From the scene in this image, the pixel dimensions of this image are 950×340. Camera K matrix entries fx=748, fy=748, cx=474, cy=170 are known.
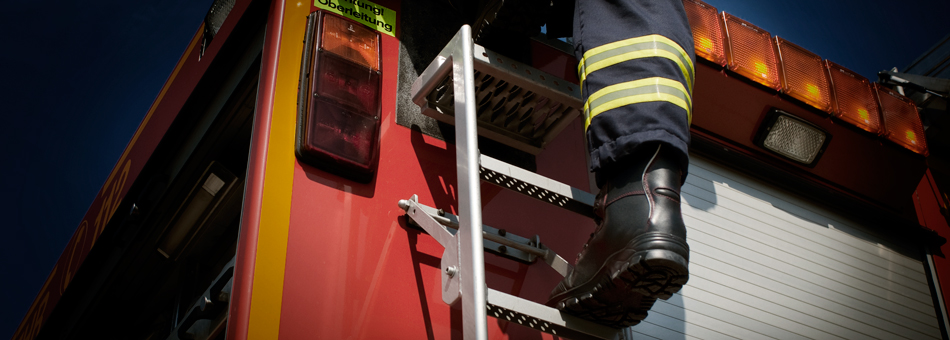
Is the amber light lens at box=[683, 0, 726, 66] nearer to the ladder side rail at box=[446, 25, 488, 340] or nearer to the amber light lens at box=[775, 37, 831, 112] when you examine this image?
the amber light lens at box=[775, 37, 831, 112]

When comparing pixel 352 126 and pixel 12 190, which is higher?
pixel 12 190

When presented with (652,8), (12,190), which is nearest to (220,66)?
(652,8)

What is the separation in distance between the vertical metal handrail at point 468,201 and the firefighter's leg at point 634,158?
26 centimetres

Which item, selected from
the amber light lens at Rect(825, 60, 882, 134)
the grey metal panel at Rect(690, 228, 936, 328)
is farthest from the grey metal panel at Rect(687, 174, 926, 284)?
the amber light lens at Rect(825, 60, 882, 134)

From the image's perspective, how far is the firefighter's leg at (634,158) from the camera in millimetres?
1491

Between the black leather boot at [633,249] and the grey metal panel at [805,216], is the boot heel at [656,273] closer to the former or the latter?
the black leather boot at [633,249]

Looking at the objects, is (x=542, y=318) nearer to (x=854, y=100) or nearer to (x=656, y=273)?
(x=656, y=273)

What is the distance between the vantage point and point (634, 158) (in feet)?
5.25

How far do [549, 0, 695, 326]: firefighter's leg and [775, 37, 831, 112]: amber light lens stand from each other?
1348mm

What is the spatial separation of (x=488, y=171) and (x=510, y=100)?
0.42m

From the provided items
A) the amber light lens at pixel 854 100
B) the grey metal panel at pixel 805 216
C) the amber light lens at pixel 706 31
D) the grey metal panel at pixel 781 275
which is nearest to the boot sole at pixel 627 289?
the grey metal panel at pixel 781 275

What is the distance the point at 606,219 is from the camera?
5.39 ft

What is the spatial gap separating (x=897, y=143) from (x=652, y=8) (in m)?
1.87

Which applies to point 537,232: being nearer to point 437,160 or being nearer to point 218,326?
point 437,160
